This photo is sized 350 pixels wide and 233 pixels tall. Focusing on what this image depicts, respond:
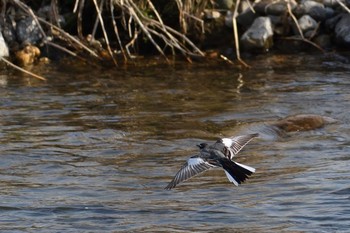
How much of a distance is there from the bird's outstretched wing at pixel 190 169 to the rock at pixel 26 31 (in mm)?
6369

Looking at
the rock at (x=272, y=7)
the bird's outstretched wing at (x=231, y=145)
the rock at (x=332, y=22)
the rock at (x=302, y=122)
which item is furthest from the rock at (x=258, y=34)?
the bird's outstretched wing at (x=231, y=145)

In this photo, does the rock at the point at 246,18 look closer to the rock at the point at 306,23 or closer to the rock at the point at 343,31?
the rock at the point at 306,23

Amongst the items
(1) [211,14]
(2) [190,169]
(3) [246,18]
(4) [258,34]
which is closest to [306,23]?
(4) [258,34]

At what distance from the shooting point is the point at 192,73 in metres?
11.2

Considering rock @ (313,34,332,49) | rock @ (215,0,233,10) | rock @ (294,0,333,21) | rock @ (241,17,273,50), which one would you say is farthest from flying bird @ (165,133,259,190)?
rock @ (215,0,233,10)

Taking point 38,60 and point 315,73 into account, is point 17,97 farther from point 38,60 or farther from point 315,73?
point 315,73

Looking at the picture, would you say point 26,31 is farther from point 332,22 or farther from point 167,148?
point 167,148

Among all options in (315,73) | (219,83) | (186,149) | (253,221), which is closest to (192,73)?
(219,83)

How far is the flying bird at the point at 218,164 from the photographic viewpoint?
225 inches

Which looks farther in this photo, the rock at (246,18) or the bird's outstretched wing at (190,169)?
the rock at (246,18)

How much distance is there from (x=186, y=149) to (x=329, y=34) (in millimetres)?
4994

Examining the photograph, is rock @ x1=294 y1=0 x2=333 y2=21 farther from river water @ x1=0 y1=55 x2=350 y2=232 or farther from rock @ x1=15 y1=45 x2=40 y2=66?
rock @ x1=15 y1=45 x2=40 y2=66

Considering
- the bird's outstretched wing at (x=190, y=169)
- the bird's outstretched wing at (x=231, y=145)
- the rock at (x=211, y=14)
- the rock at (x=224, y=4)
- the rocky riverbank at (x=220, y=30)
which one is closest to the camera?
the bird's outstretched wing at (x=190, y=169)

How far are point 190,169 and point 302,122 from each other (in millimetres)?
2763
